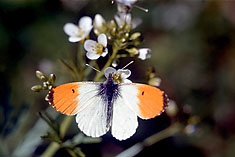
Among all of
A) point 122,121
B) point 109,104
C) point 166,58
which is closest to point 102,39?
point 109,104

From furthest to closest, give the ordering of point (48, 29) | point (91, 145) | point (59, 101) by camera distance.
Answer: point (48, 29), point (91, 145), point (59, 101)

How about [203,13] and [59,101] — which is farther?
[203,13]

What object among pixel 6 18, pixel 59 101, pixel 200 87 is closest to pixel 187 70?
pixel 200 87

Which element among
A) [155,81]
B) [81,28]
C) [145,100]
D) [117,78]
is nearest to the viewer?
[145,100]

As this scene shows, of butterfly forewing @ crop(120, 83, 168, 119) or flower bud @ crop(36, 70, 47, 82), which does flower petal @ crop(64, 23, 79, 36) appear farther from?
butterfly forewing @ crop(120, 83, 168, 119)

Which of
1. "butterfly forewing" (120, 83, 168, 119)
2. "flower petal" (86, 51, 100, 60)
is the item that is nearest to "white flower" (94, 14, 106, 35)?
"flower petal" (86, 51, 100, 60)

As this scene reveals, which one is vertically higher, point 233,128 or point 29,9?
point 29,9

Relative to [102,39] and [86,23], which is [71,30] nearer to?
[86,23]

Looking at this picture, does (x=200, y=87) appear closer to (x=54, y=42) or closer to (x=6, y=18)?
(x=54, y=42)

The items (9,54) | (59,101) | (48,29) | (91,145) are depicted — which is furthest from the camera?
(48,29)
